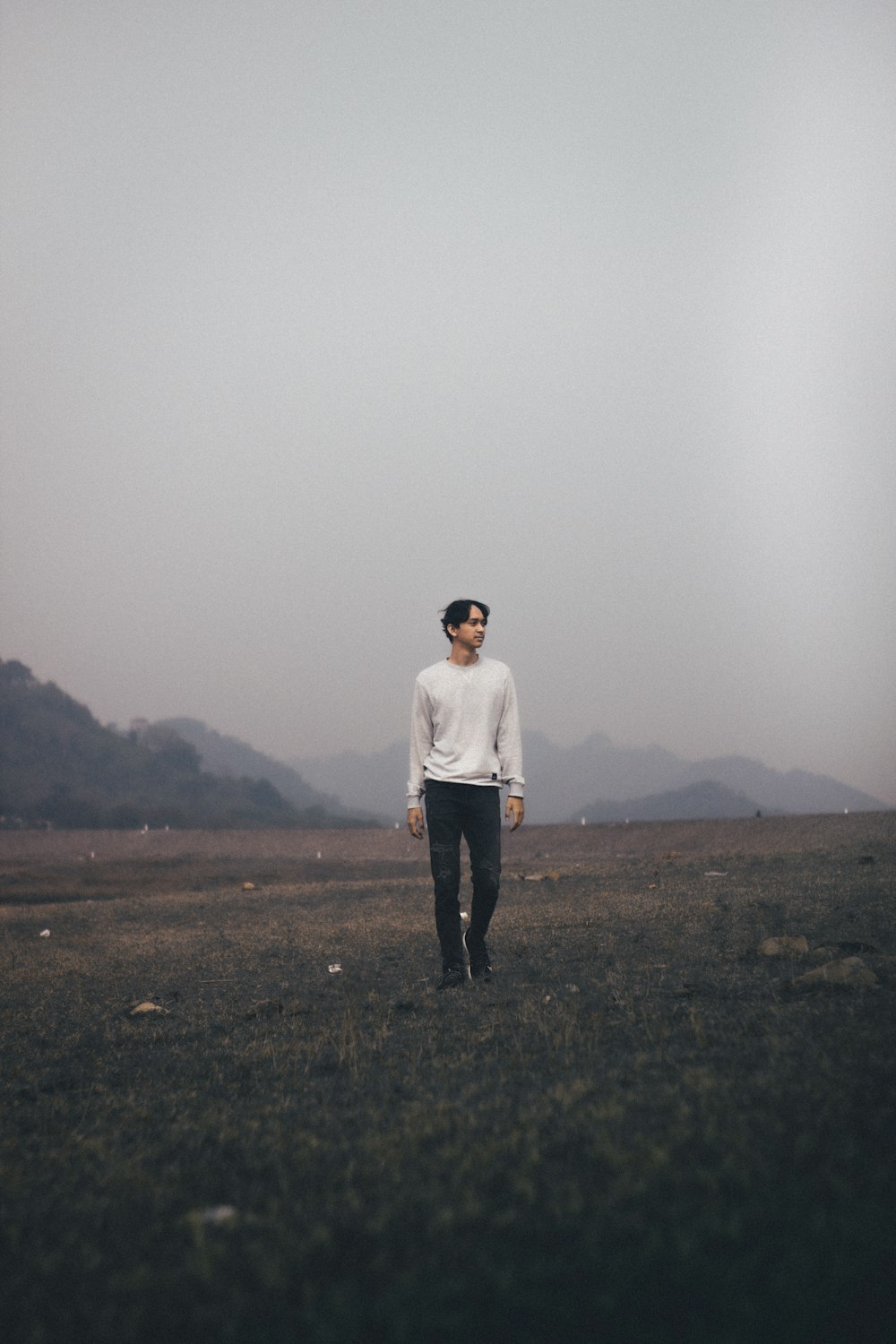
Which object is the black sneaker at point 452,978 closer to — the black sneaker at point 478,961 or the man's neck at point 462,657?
the black sneaker at point 478,961

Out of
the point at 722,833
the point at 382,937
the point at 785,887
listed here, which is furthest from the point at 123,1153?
the point at 722,833

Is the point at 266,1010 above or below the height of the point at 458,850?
below

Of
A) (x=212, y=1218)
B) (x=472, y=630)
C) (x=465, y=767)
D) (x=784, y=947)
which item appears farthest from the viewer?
(x=472, y=630)

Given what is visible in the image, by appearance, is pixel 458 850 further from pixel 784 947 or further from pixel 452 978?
pixel 784 947

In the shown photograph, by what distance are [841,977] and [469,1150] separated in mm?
2161

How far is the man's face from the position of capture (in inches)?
217

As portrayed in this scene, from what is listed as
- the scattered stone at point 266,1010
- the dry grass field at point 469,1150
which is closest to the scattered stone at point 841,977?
the dry grass field at point 469,1150

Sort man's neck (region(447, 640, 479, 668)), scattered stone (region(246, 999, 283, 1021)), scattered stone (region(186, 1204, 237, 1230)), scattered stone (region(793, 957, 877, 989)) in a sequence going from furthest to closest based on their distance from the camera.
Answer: man's neck (region(447, 640, 479, 668)) → scattered stone (region(246, 999, 283, 1021)) → scattered stone (region(793, 957, 877, 989)) → scattered stone (region(186, 1204, 237, 1230))

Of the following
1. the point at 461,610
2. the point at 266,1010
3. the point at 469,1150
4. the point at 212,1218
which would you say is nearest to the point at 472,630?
the point at 461,610

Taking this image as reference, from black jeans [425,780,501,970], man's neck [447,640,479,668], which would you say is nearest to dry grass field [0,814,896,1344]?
black jeans [425,780,501,970]

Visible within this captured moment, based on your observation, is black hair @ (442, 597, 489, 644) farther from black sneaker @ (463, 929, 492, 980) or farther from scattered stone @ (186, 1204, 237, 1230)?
scattered stone @ (186, 1204, 237, 1230)

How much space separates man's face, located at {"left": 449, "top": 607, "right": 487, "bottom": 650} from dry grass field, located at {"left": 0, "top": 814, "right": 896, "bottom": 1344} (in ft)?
6.33

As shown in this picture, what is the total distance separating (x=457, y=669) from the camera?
5566 millimetres

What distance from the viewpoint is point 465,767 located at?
5375mm
